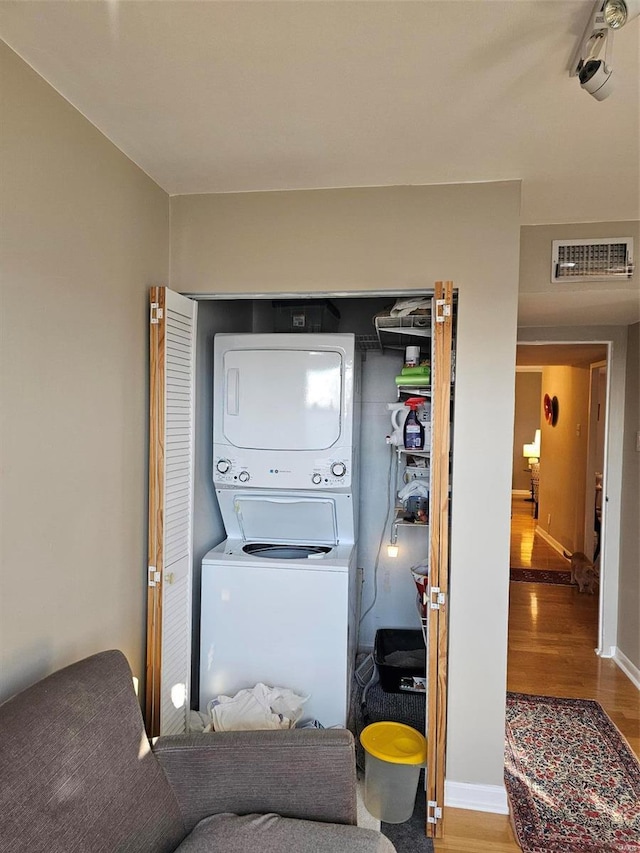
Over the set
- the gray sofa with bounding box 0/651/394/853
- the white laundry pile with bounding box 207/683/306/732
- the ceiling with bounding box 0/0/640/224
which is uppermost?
the ceiling with bounding box 0/0/640/224

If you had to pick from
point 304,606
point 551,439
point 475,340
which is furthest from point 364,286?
point 551,439

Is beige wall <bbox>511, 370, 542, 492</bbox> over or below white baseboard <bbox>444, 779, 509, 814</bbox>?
over

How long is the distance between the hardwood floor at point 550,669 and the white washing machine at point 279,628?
0.64m

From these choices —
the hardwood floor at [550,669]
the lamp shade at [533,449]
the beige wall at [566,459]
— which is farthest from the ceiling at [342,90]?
the lamp shade at [533,449]

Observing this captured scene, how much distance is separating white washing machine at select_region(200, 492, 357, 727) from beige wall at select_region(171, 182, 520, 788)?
19.3 inches

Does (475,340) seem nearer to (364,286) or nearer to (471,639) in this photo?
(364,286)

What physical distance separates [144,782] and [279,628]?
1.03 m

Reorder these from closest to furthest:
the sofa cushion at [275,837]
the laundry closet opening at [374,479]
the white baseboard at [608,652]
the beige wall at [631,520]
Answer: the sofa cushion at [275,837] < the laundry closet opening at [374,479] < the beige wall at [631,520] < the white baseboard at [608,652]

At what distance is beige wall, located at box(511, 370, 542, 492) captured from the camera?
1006cm

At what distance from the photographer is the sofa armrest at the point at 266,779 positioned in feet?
5.38

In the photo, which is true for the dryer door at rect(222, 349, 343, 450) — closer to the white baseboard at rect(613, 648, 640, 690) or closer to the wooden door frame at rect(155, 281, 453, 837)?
the wooden door frame at rect(155, 281, 453, 837)

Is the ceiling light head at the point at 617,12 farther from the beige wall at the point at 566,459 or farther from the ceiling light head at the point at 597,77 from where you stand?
the beige wall at the point at 566,459

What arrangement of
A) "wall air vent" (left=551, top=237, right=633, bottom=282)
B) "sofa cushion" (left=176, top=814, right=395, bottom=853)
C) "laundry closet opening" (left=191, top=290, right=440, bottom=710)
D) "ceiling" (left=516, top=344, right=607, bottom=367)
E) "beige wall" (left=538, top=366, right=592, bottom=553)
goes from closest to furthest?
"sofa cushion" (left=176, top=814, right=395, bottom=853), "wall air vent" (left=551, top=237, right=633, bottom=282), "laundry closet opening" (left=191, top=290, right=440, bottom=710), "ceiling" (left=516, top=344, right=607, bottom=367), "beige wall" (left=538, top=366, right=592, bottom=553)

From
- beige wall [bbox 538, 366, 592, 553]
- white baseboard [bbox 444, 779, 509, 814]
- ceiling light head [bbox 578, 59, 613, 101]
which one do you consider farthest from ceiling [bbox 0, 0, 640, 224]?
beige wall [bbox 538, 366, 592, 553]
